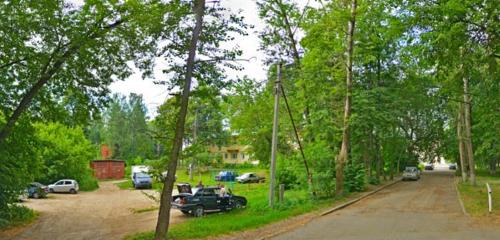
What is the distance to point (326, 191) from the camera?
25391 millimetres

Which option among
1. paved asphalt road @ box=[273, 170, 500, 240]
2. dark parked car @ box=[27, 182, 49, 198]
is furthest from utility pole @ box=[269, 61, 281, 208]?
dark parked car @ box=[27, 182, 49, 198]

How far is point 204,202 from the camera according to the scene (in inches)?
942

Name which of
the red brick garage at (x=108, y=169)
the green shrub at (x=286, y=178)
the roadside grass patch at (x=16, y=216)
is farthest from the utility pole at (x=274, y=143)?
the red brick garage at (x=108, y=169)

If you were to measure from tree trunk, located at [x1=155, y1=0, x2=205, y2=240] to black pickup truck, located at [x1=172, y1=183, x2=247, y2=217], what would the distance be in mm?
Result: 10055

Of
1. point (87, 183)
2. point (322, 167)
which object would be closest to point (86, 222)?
point (322, 167)

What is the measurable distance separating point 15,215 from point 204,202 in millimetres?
8996

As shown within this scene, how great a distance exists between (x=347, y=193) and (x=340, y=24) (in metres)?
9.40

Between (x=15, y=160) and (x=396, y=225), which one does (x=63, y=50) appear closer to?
(x=15, y=160)

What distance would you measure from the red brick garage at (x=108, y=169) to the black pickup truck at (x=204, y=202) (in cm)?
4311

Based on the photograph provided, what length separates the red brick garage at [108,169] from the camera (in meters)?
65.1

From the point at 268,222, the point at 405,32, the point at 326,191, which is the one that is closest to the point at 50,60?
the point at 268,222

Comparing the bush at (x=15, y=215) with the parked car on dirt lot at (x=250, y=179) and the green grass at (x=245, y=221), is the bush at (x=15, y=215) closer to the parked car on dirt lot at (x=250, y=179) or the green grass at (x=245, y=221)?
the green grass at (x=245, y=221)

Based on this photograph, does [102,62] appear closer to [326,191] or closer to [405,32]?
[405,32]

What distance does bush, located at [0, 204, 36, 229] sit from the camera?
21109 millimetres
